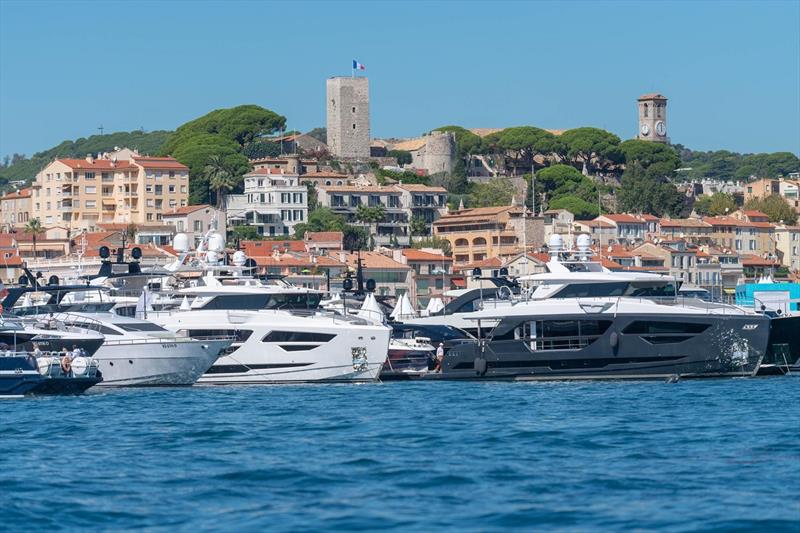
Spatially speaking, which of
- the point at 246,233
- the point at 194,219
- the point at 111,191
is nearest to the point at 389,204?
the point at 246,233

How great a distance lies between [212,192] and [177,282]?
82965mm

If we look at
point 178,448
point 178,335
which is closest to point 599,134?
point 178,335

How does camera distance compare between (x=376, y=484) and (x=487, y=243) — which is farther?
(x=487, y=243)

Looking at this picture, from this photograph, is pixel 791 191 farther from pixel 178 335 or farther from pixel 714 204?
pixel 178 335

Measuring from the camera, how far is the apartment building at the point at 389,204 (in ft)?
459

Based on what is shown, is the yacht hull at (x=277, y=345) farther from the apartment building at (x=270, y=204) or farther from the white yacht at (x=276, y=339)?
the apartment building at (x=270, y=204)

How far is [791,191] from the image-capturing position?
568 ft

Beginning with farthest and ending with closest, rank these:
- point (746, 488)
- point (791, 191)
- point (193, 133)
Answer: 1. point (791, 191)
2. point (193, 133)
3. point (746, 488)

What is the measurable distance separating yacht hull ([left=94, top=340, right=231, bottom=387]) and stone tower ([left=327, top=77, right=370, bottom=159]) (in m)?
114

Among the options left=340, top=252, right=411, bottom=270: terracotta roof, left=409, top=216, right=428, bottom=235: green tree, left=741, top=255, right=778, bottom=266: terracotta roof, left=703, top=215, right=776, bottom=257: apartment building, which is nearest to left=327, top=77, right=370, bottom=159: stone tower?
left=409, top=216, right=428, bottom=235: green tree

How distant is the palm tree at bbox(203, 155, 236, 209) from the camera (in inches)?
5517

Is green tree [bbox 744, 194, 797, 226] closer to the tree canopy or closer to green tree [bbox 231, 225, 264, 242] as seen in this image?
the tree canopy

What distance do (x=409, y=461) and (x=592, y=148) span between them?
143002 mm

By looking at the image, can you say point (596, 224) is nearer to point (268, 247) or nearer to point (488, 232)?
point (488, 232)
